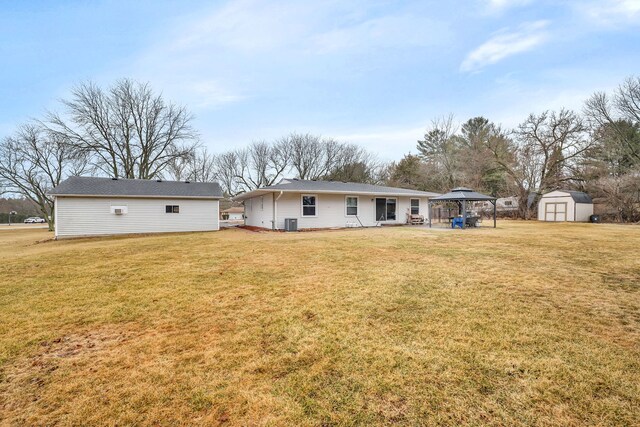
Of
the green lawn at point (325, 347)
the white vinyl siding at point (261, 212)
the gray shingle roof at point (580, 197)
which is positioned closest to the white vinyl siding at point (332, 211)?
the white vinyl siding at point (261, 212)

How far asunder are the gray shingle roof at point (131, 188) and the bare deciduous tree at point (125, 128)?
9347 mm

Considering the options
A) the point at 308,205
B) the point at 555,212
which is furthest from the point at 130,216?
the point at 555,212

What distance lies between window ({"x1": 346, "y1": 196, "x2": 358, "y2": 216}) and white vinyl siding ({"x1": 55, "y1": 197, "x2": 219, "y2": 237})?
820cm

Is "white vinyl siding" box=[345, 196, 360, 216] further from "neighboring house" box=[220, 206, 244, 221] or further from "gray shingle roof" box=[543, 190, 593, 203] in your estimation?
"neighboring house" box=[220, 206, 244, 221]

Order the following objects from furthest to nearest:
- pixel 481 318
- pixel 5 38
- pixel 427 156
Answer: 1. pixel 427 156
2. pixel 5 38
3. pixel 481 318

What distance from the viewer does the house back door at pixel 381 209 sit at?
18.0 m

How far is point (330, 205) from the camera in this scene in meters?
16.6

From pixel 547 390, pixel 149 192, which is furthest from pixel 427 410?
pixel 149 192

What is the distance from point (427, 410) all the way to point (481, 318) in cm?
196

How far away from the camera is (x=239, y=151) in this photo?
127 ft

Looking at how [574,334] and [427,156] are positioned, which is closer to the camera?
[574,334]

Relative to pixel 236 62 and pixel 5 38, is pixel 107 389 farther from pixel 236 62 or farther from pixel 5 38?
pixel 5 38

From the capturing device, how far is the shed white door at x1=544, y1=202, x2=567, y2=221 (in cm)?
2480

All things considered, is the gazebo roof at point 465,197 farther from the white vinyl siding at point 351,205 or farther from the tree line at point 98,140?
the tree line at point 98,140
